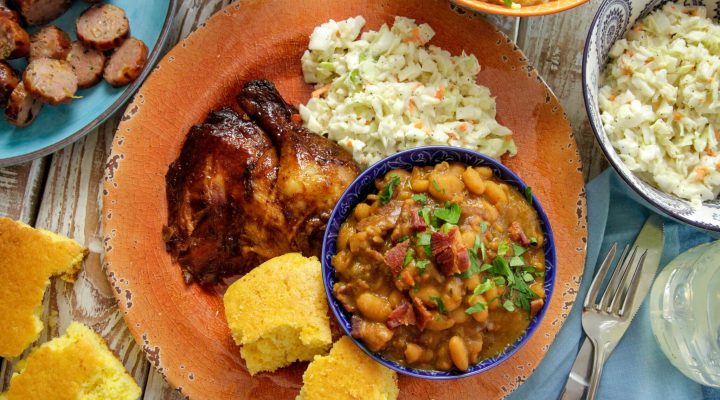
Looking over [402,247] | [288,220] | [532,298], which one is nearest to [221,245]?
[288,220]

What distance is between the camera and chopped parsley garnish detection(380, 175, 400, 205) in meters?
3.05

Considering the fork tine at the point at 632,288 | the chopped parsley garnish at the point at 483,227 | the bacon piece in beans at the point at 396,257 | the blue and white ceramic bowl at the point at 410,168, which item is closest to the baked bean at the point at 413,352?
the blue and white ceramic bowl at the point at 410,168

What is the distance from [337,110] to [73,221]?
1765 mm

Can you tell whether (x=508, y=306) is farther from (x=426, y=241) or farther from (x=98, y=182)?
(x=98, y=182)

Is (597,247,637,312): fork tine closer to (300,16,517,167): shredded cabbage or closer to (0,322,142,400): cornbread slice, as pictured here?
(300,16,517,167): shredded cabbage

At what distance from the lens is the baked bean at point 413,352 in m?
2.88

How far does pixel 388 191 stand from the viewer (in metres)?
3.05

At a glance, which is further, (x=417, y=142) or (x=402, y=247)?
(x=417, y=142)

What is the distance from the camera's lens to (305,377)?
320cm

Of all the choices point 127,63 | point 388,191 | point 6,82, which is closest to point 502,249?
point 388,191

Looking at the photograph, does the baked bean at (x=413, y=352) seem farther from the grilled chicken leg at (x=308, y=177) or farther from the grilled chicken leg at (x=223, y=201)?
the grilled chicken leg at (x=223, y=201)

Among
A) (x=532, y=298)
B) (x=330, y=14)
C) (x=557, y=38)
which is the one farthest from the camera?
(x=557, y=38)

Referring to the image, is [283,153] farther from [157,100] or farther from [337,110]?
[157,100]

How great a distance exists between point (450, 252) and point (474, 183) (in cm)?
46
